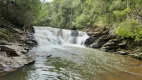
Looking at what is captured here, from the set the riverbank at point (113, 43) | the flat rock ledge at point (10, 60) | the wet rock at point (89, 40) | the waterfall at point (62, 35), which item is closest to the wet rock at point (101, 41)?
the riverbank at point (113, 43)

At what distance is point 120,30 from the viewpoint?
13672 mm

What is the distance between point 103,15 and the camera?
24.5 m

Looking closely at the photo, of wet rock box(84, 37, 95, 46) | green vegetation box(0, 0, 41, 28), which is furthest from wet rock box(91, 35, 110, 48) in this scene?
green vegetation box(0, 0, 41, 28)

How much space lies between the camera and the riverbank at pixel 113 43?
15750 millimetres

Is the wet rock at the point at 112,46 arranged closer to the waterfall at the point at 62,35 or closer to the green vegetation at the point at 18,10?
→ the waterfall at the point at 62,35

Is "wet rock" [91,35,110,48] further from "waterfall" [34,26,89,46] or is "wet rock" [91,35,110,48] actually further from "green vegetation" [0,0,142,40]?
"waterfall" [34,26,89,46]

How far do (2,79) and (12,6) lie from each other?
9035mm

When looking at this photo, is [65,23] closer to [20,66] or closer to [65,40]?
[65,40]

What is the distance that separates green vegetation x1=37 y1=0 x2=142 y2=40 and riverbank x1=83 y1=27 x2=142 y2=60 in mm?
988

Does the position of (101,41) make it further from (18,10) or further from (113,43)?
(18,10)

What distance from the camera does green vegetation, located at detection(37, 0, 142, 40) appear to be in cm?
1257

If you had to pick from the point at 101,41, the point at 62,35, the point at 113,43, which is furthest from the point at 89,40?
the point at 113,43

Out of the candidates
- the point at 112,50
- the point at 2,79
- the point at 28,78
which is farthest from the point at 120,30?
the point at 2,79

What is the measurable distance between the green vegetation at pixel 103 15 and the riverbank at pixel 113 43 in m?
0.99
